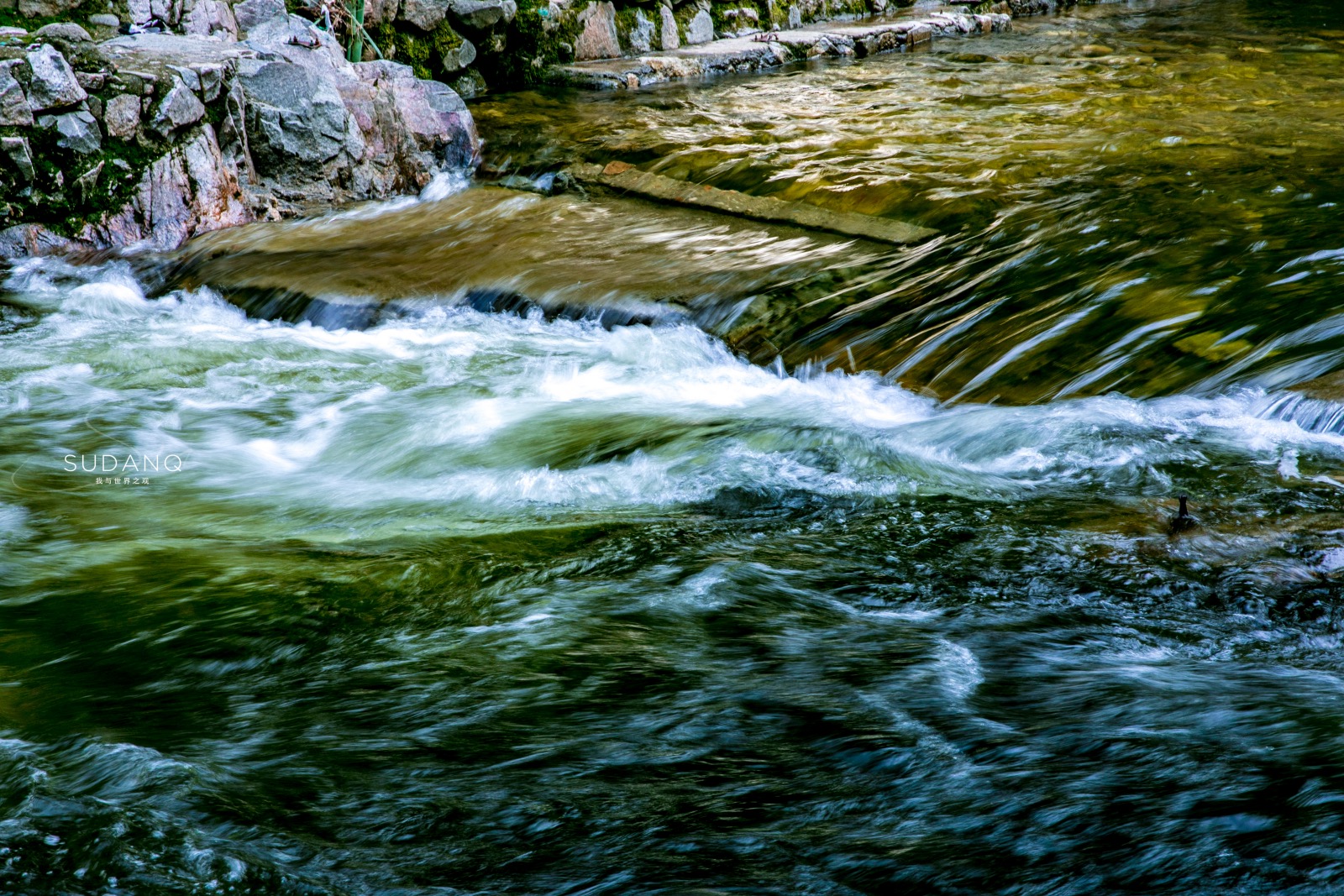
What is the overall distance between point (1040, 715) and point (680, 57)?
12.5 m

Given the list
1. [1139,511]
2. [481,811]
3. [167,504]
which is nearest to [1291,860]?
[481,811]

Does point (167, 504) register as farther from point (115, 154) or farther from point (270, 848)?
point (115, 154)

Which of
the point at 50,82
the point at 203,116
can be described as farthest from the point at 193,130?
the point at 50,82

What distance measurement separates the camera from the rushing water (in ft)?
6.59

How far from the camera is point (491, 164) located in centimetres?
944

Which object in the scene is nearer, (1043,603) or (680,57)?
(1043,603)

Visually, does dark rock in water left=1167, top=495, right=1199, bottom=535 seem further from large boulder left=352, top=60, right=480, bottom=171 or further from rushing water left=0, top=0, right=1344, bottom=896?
large boulder left=352, top=60, right=480, bottom=171

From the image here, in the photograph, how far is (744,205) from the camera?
7.89m

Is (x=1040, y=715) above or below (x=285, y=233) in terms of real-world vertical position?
below

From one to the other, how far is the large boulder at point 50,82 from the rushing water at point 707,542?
1.25 metres

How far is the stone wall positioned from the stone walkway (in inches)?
143

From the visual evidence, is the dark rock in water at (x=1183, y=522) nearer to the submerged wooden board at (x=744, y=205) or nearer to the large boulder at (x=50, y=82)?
the submerged wooden board at (x=744, y=205)

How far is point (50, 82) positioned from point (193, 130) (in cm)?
94

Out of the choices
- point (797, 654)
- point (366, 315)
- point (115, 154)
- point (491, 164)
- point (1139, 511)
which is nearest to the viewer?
point (797, 654)
